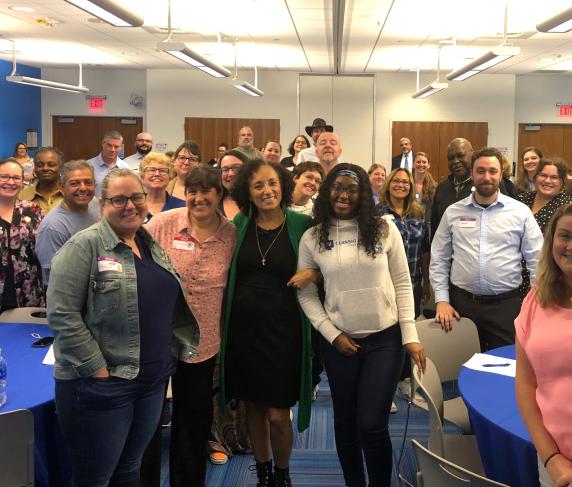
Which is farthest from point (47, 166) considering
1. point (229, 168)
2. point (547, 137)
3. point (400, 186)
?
point (547, 137)

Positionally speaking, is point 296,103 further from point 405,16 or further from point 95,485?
point 95,485

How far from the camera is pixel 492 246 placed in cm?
325

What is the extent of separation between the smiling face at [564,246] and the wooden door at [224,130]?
1065cm

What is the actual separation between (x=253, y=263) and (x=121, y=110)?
1100 cm

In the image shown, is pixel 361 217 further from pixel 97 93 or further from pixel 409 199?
pixel 97 93

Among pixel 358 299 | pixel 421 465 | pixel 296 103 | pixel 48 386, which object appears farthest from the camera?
pixel 296 103

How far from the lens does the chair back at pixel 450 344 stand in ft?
9.95

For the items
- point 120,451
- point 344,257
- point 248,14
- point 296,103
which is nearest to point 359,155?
point 296,103

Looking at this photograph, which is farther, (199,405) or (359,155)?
(359,155)

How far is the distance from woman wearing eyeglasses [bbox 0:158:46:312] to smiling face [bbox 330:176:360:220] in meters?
1.84

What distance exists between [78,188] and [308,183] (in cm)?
143

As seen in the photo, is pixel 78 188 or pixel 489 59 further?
pixel 489 59

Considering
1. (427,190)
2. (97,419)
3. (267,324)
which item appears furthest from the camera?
(427,190)

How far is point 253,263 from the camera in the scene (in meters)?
2.55
